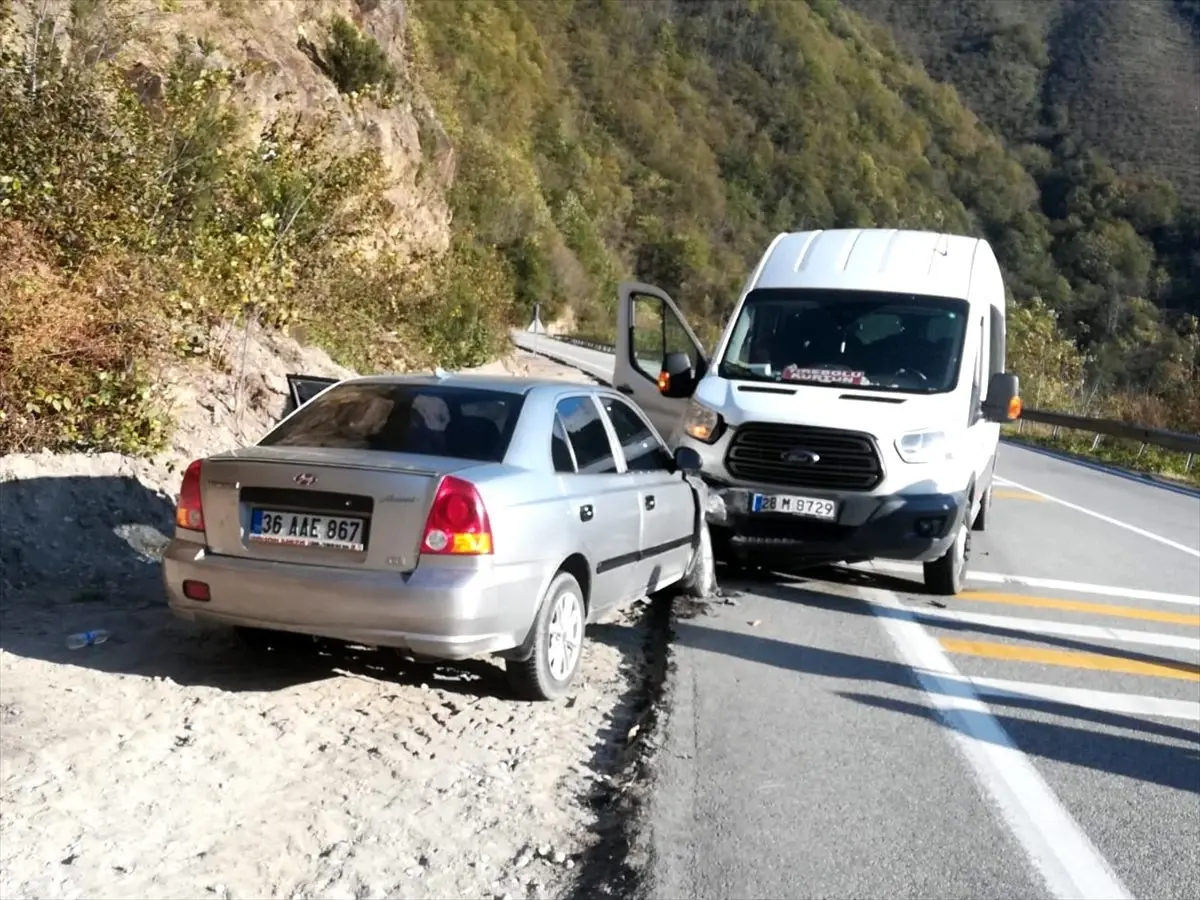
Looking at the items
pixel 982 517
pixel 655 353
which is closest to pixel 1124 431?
pixel 982 517

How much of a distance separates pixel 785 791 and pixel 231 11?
22779 millimetres

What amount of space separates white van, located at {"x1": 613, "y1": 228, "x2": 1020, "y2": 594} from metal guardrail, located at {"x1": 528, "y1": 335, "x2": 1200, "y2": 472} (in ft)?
41.8

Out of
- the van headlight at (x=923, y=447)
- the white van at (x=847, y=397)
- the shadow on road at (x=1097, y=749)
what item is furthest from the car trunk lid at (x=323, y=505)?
the van headlight at (x=923, y=447)

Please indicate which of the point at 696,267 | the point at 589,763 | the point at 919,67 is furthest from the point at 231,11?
the point at 919,67

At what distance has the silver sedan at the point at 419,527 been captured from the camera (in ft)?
18.1

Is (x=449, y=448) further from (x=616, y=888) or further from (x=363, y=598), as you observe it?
(x=616, y=888)

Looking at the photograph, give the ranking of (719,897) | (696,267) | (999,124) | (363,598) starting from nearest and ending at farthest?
(719,897) → (363,598) → (696,267) → (999,124)

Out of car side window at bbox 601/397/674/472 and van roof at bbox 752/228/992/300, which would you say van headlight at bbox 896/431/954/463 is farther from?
car side window at bbox 601/397/674/472

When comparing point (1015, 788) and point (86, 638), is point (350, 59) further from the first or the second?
point (1015, 788)

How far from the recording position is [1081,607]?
926 cm

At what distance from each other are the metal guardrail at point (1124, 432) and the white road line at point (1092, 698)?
657 inches

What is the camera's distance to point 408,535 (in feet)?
18.1

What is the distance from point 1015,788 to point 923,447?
3910 mm

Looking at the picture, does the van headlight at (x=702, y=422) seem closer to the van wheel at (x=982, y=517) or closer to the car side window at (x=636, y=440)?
the car side window at (x=636, y=440)
